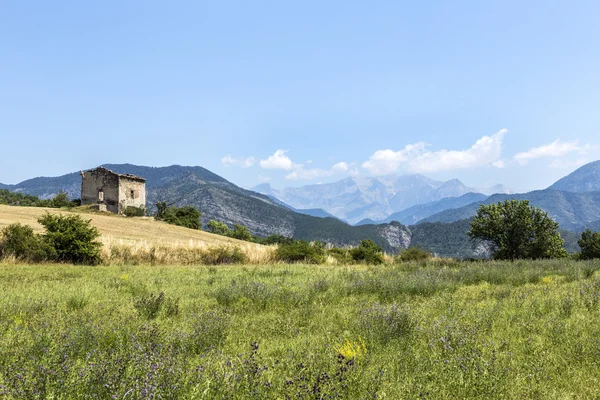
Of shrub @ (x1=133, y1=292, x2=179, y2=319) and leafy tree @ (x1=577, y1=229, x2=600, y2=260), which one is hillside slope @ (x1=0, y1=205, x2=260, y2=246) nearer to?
shrub @ (x1=133, y1=292, x2=179, y2=319)

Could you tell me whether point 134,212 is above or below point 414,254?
above

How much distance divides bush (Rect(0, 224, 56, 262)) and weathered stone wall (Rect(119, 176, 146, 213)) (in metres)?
44.6

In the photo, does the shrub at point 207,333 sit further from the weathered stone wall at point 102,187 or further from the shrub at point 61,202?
the shrub at point 61,202

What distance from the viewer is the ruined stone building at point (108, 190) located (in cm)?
5894

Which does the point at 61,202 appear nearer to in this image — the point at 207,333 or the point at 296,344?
the point at 207,333

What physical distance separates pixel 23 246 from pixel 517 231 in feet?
151

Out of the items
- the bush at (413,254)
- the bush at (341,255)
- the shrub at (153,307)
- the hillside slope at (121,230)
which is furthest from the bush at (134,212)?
the shrub at (153,307)

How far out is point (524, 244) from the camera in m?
41.1

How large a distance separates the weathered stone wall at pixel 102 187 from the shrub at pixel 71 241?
43.8m

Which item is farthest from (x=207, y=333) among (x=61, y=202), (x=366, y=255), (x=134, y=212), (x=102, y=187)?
(x=61, y=202)

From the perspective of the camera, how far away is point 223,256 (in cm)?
2342

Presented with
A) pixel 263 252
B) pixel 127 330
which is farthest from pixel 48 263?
pixel 127 330

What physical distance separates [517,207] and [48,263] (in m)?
47.3

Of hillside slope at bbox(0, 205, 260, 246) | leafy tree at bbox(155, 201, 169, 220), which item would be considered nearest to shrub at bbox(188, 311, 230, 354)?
hillside slope at bbox(0, 205, 260, 246)
